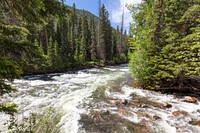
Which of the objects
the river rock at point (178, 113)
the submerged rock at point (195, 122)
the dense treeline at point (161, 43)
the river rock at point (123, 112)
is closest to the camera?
the submerged rock at point (195, 122)

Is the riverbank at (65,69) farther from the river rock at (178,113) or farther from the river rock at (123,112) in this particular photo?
the river rock at (178,113)

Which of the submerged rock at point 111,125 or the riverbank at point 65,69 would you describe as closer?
the submerged rock at point 111,125

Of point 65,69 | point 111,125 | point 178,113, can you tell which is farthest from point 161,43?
point 65,69

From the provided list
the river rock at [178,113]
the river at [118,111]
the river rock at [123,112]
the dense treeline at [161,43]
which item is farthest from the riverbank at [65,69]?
the river rock at [178,113]

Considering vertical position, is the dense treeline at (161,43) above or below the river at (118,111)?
above

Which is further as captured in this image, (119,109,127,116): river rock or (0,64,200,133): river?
(119,109,127,116): river rock

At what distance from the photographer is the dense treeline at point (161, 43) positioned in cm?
1164

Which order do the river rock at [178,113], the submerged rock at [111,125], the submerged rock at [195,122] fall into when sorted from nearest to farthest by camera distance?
1. the submerged rock at [111,125]
2. the submerged rock at [195,122]
3. the river rock at [178,113]

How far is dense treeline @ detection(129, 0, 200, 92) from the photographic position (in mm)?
11644

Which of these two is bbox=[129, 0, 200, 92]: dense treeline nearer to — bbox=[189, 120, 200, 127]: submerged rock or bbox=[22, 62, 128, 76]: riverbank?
bbox=[189, 120, 200, 127]: submerged rock

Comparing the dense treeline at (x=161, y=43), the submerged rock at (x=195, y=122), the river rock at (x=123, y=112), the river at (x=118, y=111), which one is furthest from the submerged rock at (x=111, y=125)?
the dense treeline at (x=161, y=43)

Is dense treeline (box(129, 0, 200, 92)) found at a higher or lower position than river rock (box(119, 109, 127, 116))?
higher

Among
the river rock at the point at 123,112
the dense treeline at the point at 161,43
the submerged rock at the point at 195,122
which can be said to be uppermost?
the dense treeline at the point at 161,43

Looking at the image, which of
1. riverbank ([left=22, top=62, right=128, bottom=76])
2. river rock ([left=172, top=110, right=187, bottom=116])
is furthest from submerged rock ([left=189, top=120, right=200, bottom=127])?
riverbank ([left=22, top=62, right=128, bottom=76])
